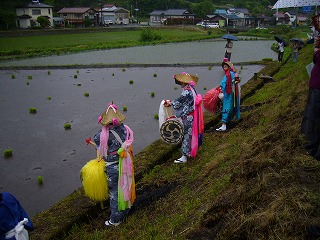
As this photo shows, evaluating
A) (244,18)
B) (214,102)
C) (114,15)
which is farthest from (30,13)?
(214,102)

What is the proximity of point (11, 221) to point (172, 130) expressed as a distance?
344 centimetres

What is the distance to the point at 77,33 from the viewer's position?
161 ft

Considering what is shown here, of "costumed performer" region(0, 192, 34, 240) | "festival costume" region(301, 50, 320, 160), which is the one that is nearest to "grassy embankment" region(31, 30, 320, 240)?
"festival costume" region(301, 50, 320, 160)

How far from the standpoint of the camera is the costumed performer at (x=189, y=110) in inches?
247

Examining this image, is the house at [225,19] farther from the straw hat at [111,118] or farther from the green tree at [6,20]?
the straw hat at [111,118]

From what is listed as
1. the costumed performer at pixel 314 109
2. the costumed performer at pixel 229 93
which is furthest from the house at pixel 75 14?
the costumed performer at pixel 314 109

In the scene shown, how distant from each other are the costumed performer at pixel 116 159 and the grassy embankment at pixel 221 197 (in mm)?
289

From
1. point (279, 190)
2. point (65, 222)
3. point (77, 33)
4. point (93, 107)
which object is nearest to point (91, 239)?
point (65, 222)

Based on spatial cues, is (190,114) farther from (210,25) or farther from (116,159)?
(210,25)

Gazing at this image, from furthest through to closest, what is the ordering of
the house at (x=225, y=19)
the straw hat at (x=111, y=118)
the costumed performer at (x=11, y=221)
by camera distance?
1. the house at (x=225, y=19)
2. the straw hat at (x=111, y=118)
3. the costumed performer at (x=11, y=221)

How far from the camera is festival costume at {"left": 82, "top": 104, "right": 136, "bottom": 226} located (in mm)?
4605

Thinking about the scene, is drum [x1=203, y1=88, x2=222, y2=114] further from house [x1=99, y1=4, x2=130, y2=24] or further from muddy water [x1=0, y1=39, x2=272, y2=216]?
house [x1=99, y1=4, x2=130, y2=24]

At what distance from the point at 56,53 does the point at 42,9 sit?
31119 mm

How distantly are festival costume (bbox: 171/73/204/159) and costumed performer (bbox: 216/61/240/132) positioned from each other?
1.80m
